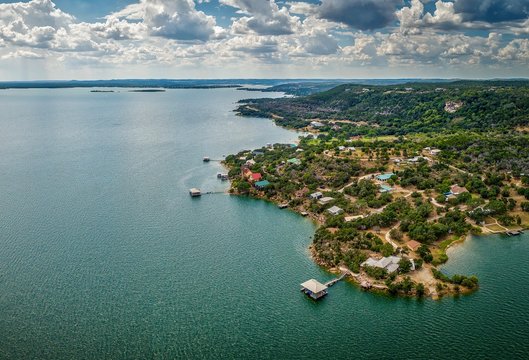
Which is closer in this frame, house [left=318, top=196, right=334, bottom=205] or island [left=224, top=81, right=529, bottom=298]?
island [left=224, top=81, right=529, bottom=298]

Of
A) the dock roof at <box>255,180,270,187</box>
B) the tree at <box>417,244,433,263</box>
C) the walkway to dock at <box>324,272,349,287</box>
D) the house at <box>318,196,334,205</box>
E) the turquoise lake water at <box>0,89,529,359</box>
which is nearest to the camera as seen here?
the turquoise lake water at <box>0,89,529,359</box>

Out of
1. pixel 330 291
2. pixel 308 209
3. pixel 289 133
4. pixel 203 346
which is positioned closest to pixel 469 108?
pixel 289 133

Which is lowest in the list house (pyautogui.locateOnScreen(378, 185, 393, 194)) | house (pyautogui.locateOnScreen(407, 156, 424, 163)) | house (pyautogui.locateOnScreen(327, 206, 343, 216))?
house (pyautogui.locateOnScreen(327, 206, 343, 216))

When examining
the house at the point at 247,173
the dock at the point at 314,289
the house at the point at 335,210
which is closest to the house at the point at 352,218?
the house at the point at 335,210

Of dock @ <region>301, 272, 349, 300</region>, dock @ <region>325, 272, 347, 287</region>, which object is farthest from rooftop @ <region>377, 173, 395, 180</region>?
dock @ <region>301, 272, 349, 300</region>

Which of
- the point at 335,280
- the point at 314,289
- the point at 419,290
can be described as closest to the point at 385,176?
the point at 335,280

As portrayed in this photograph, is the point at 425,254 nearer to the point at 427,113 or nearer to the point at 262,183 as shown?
the point at 262,183

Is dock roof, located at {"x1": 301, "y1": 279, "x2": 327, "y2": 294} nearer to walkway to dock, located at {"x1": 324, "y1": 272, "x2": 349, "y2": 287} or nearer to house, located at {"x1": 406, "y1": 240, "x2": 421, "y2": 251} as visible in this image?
walkway to dock, located at {"x1": 324, "y1": 272, "x2": 349, "y2": 287}
